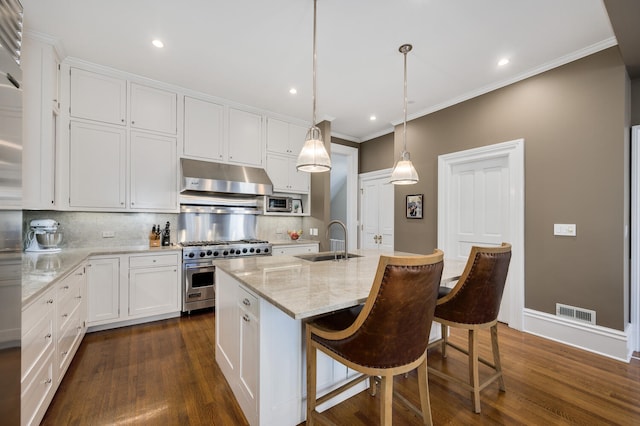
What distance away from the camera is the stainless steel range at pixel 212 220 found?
10.8 feet

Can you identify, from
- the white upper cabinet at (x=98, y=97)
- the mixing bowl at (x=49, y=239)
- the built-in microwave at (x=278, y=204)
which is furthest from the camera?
the built-in microwave at (x=278, y=204)

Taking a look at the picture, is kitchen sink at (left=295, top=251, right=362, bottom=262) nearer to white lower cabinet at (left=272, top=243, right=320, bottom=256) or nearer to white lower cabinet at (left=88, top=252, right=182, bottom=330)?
white lower cabinet at (left=272, top=243, right=320, bottom=256)

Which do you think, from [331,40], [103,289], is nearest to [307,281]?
[331,40]

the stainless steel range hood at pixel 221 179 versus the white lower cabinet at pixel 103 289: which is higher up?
the stainless steel range hood at pixel 221 179

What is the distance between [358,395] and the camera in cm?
184

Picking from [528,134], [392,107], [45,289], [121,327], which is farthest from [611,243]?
[121,327]

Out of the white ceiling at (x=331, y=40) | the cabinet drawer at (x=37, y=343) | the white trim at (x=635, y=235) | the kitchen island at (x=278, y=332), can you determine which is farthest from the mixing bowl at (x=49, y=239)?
the white trim at (x=635, y=235)

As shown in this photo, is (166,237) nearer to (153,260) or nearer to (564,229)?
(153,260)

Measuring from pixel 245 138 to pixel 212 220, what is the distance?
4.37ft

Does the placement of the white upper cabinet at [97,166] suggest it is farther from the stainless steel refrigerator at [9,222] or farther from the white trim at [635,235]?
the white trim at [635,235]

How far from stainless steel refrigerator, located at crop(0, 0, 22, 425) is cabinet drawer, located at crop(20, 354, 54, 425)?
649 mm

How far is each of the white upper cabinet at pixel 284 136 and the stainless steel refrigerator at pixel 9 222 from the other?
3315 mm

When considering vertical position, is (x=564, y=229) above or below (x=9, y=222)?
below

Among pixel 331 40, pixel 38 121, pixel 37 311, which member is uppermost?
pixel 331 40
